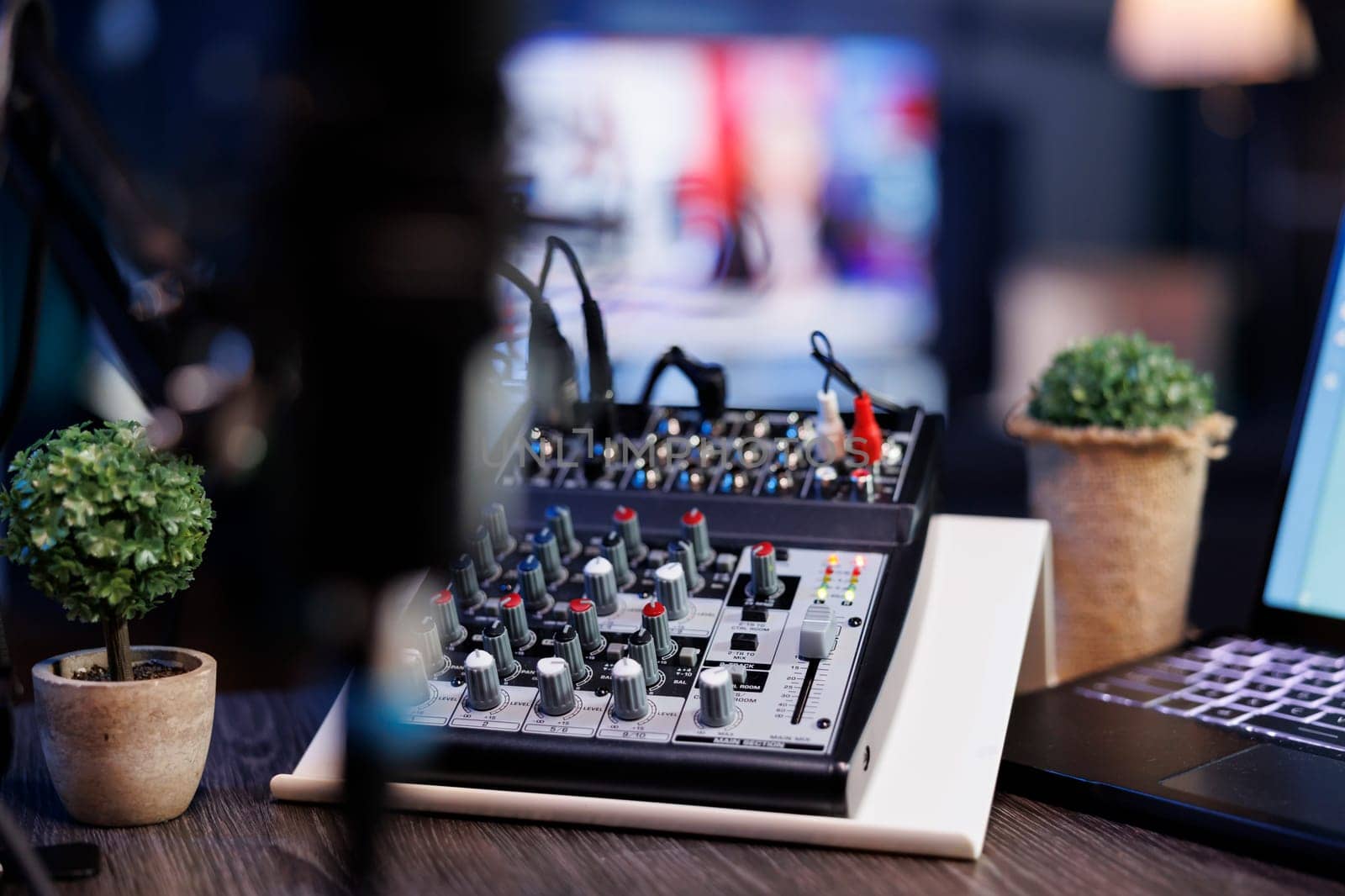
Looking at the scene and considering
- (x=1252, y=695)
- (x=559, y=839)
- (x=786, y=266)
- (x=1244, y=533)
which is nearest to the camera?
(x=559, y=839)

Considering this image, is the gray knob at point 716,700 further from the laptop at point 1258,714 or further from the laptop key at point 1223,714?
the laptop key at point 1223,714

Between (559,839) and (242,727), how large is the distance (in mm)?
337

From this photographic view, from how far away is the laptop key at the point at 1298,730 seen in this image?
77 cm

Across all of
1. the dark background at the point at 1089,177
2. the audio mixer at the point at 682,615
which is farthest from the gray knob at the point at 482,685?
the dark background at the point at 1089,177

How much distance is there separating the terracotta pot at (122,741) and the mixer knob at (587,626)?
0.23m

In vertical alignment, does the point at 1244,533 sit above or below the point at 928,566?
below

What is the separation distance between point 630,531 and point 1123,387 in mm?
401

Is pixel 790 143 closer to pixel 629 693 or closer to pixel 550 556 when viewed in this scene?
pixel 550 556

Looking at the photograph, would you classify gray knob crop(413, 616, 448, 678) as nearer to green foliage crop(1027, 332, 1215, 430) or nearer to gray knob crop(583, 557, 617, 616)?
Result: gray knob crop(583, 557, 617, 616)

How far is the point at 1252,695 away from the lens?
0.87 metres

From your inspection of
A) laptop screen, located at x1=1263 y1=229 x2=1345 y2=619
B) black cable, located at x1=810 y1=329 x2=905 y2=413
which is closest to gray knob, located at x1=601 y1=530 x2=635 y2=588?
black cable, located at x1=810 y1=329 x2=905 y2=413

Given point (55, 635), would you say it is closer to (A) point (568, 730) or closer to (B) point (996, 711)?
(A) point (568, 730)

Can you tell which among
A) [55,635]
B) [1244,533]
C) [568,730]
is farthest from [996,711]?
[1244,533]

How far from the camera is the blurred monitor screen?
4.21m
